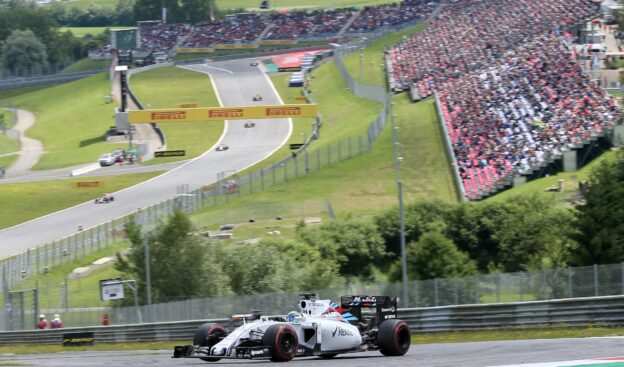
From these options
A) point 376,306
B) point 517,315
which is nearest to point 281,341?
point 376,306

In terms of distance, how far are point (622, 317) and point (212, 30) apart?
152m

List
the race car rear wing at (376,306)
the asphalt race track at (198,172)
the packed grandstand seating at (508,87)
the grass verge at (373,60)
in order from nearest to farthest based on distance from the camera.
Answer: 1. the race car rear wing at (376,306)
2. the packed grandstand seating at (508,87)
3. the asphalt race track at (198,172)
4. the grass verge at (373,60)

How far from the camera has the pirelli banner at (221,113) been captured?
110062mm

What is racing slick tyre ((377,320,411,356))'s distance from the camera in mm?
25109

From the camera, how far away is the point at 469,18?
115562 mm

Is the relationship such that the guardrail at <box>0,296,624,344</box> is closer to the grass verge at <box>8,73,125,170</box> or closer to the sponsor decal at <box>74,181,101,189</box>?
the sponsor decal at <box>74,181,101,189</box>

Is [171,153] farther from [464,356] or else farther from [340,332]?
[464,356]

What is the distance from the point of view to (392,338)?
82.3 ft

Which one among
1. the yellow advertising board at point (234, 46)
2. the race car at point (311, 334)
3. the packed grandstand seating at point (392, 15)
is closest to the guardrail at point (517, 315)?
the race car at point (311, 334)

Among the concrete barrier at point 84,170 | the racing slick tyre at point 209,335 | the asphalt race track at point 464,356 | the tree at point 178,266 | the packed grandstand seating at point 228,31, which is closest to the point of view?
the asphalt race track at point 464,356

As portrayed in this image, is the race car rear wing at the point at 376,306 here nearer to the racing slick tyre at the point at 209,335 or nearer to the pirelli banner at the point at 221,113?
the racing slick tyre at the point at 209,335

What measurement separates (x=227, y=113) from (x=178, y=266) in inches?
2324

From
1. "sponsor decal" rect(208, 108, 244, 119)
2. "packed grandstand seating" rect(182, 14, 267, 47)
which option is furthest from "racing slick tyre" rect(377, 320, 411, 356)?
"packed grandstand seating" rect(182, 14, 267, 47)

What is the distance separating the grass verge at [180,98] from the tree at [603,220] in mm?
60398
